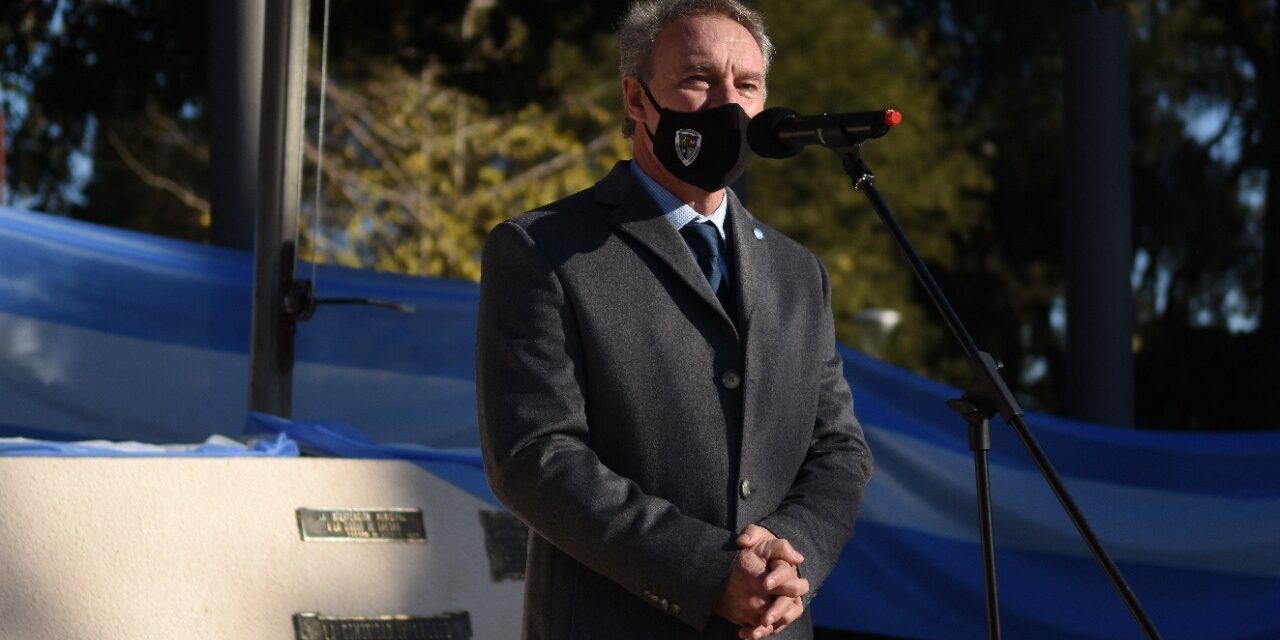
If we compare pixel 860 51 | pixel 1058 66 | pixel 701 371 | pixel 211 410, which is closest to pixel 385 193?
pixel 1058 66

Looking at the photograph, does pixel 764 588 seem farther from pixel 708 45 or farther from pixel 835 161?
pixel 835 161

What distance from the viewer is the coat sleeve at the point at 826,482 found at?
209cm

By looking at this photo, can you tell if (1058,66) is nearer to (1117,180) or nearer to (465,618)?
(1117,180)

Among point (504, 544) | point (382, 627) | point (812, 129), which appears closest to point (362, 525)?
point (382, 627)

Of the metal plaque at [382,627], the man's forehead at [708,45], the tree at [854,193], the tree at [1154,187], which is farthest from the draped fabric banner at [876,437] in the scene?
the tree at [854,193]

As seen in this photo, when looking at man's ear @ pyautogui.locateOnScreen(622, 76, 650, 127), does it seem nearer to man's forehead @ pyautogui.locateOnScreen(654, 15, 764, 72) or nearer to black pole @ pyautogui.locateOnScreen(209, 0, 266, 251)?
man's forehead @ pyautogui.locateOnScreen(654, 15, 764, 72)

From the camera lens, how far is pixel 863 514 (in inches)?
165

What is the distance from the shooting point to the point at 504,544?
366cm

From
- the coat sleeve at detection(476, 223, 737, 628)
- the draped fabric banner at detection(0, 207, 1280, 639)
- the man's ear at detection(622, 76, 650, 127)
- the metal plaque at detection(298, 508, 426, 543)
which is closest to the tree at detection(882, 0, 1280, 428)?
the draped fabric banner at detection(0, 207, 1280, 639)

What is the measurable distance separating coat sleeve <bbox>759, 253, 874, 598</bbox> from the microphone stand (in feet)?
0.61

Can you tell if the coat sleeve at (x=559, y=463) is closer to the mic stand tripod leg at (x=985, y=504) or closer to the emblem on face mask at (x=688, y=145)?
the emblem on face mask at (x=688, y=145)

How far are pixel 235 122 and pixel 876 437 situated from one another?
7.27ft

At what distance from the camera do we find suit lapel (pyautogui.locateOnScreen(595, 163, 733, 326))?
213 centimetres

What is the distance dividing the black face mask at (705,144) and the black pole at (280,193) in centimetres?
206
